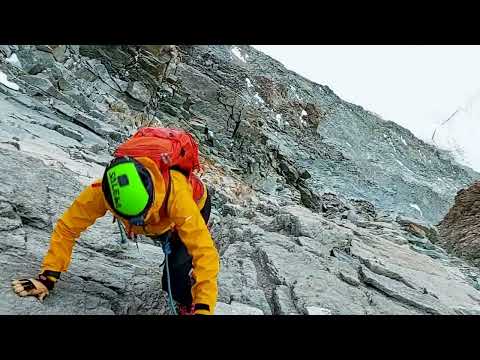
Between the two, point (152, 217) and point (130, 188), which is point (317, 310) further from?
point (130, 188)

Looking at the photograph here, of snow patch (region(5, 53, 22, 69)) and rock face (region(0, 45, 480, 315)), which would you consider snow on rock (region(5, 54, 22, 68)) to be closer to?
snow patch (region(5, 53, 22, 69))

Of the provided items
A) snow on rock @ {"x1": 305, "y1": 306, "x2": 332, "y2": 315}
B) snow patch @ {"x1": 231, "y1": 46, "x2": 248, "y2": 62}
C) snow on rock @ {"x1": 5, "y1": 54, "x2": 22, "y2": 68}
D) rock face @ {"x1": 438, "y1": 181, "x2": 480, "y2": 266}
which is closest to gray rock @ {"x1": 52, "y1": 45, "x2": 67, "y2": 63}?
snow on rock @ {"x1": 5, "y1": 54, "x2": 22, "y2": 68}

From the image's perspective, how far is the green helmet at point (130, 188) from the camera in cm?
292

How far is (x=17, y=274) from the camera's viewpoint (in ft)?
12.1

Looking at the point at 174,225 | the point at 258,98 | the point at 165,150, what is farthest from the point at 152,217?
the point at 258,98

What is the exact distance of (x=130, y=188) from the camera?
2.92 m

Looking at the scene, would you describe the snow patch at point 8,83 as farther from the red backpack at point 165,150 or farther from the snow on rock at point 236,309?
→ the red backpack at point 165,150

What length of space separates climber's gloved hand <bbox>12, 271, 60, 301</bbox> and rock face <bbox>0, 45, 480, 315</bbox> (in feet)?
0.23

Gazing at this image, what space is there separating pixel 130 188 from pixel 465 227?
1562 cm
